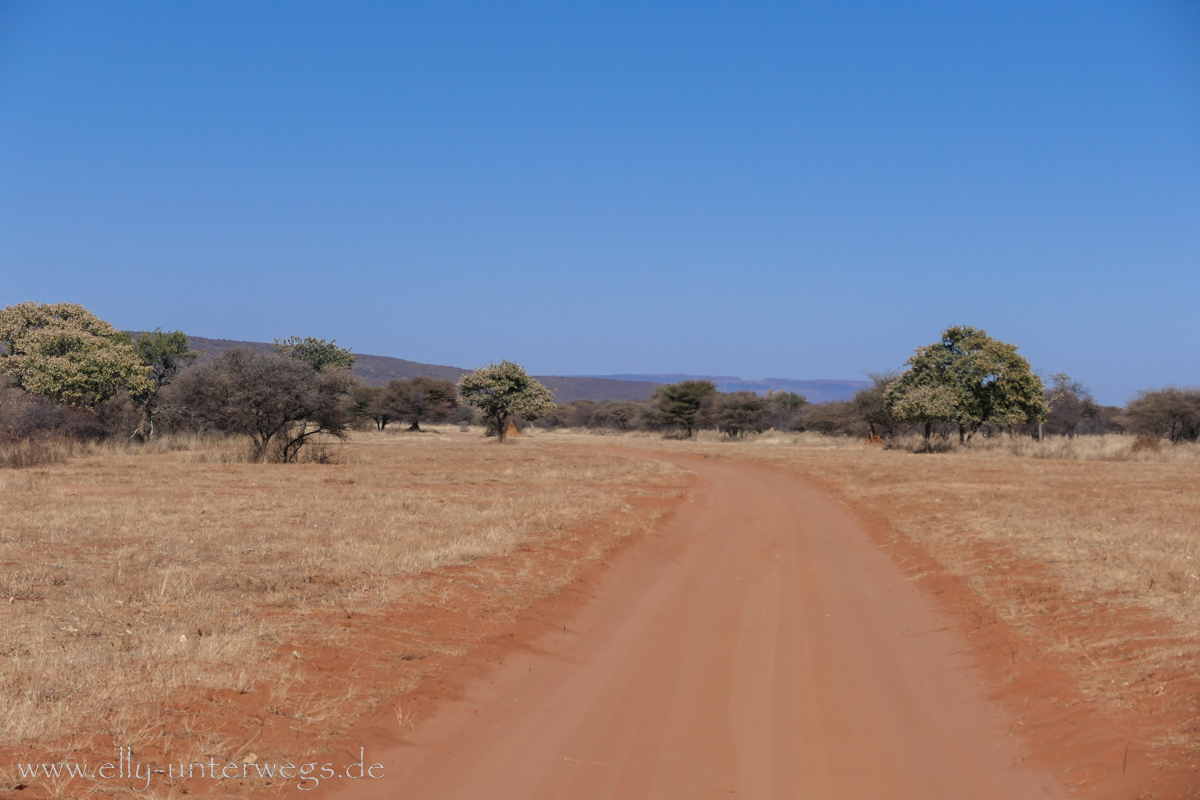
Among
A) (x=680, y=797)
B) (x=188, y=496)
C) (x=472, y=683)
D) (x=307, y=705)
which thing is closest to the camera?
(x=680, y=797)

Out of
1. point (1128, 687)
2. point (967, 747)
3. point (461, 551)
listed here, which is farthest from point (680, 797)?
point (461, 551)

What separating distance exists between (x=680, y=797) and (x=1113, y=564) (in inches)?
328

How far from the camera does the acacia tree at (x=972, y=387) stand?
127ft

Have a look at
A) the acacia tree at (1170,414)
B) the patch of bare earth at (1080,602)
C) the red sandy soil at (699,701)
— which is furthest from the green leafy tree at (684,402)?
the red sandy soil at (699,701)

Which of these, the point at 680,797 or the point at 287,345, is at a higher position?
the point at 287,345

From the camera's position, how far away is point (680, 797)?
5410mm

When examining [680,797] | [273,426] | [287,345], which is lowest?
[680,797]

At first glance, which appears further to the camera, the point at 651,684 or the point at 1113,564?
the point at 1113,564

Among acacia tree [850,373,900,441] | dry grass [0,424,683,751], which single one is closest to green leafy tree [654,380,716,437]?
acacia tree [850,373,900,441]

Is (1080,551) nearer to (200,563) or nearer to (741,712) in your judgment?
(741,712)

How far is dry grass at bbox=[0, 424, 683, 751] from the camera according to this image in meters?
5.78

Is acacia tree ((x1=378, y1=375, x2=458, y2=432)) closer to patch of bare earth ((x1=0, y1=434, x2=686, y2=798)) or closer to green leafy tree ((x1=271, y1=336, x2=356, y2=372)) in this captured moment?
green leafy tree ((x1=271, y1=336, x2=356, y2=372))

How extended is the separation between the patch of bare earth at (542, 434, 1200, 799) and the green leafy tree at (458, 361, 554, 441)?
104 ft

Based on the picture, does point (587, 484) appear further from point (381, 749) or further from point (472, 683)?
point (381, 749)
